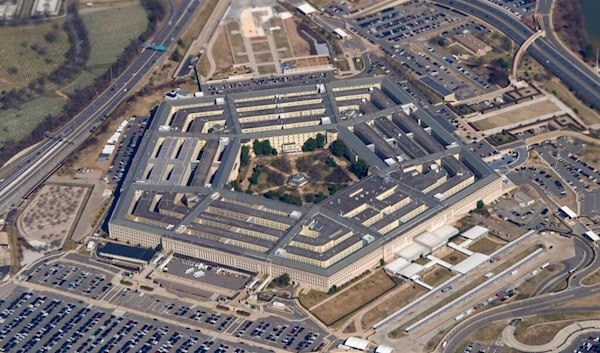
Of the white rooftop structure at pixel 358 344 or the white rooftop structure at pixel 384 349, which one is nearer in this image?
the white rooftop structure at pixel 384 349

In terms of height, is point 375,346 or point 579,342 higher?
point 579,342

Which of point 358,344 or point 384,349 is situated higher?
point 384,349

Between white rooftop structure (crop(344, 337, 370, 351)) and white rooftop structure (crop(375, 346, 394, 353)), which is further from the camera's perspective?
white rooftop structure (crop(344, 337, 370, 351))

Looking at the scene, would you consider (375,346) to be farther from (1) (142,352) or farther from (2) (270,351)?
(1) (142,352)

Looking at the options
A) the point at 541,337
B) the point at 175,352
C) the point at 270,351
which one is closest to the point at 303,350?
the point at 270,351

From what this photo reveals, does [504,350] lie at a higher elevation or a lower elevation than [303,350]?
higher

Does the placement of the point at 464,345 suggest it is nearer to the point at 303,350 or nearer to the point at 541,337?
the point at 541,337

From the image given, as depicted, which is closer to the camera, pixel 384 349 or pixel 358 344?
pixel 384 349

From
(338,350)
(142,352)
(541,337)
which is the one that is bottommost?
(142,352)

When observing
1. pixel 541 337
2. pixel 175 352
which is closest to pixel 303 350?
pixel 175 352
